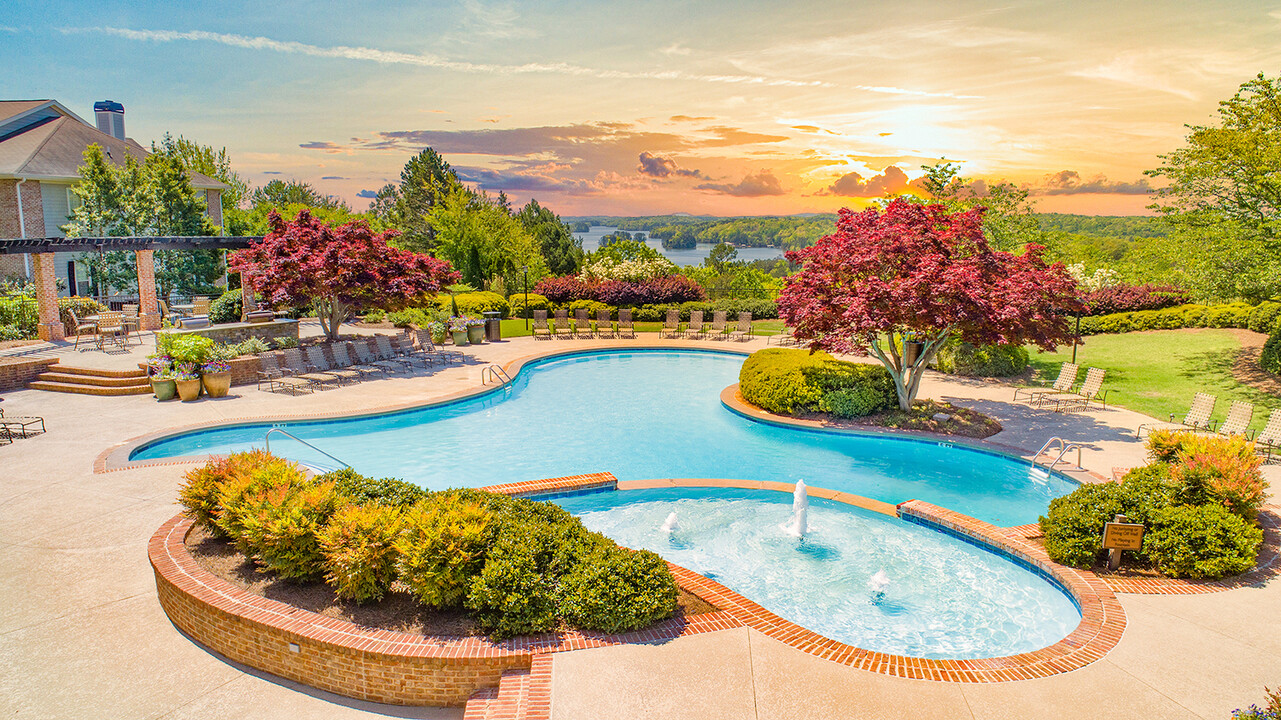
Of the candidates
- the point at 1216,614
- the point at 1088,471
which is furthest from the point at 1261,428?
the point at 1216,614

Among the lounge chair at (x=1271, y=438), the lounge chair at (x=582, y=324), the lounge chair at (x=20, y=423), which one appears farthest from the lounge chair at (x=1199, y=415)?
the lounge chair at (x=20, y=423)

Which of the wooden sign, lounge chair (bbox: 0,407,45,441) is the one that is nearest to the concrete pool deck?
the wooden sign

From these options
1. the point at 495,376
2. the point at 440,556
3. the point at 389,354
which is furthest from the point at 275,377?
the point at 440,556

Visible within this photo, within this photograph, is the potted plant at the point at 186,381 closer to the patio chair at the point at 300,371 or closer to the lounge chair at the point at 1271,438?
the patio chair at the point at 300,371

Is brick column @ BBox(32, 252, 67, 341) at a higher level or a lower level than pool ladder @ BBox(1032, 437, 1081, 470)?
higher

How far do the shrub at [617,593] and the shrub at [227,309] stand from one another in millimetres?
24662

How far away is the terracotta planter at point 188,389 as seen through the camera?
583 inches

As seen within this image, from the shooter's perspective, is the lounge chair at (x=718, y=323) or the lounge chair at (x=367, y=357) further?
the lounge chair at (x=718, y=323)

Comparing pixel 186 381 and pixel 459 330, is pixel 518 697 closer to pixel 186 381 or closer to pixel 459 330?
pixel 186 381

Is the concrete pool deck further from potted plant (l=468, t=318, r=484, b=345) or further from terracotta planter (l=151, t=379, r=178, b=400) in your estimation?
potted plant (l=468, t=318, r=484, b=345)

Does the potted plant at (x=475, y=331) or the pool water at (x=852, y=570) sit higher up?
the potted plant at (x=475, y=331)

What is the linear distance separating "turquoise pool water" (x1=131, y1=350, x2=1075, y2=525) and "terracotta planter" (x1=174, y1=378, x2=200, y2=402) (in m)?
2.86

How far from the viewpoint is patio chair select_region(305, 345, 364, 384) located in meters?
17.7

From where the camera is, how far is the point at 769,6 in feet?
64.0
